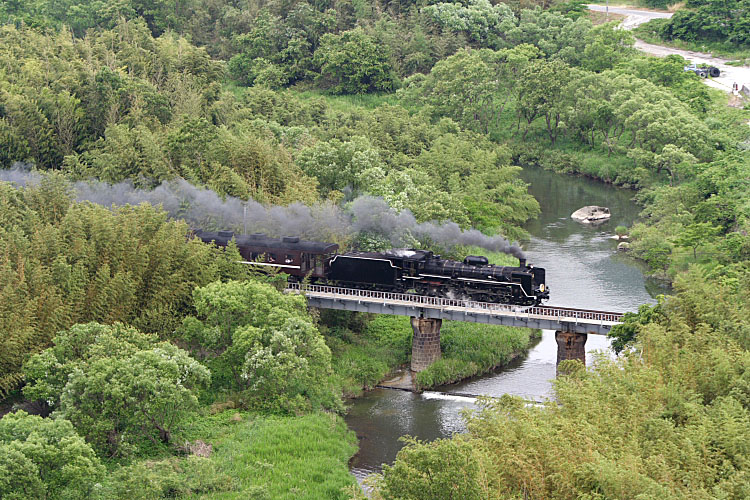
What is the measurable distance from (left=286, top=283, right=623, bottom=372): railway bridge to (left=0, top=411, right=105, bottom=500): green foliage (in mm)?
20300

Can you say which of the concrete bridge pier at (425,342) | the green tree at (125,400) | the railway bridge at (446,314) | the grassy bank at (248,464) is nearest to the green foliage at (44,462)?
the grassy bank at (248,464)

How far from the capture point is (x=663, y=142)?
92.3 metres

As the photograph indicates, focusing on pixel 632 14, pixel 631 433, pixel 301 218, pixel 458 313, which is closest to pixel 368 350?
pixel 458 313

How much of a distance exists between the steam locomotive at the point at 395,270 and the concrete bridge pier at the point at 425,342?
6.05 ft

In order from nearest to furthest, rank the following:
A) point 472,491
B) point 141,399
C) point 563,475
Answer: point 472,491 < point 563,475 < point 141,399

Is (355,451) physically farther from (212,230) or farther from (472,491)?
(212,230)

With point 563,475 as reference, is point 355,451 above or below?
below

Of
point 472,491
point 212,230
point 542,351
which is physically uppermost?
point 472,491

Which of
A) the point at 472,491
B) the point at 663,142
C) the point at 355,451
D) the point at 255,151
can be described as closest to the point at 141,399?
the point at 355,451

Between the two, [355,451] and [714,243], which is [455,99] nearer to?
[714,243]

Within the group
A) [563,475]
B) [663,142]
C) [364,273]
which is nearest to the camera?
[563,475]

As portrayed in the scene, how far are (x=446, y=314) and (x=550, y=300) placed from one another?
1218 centimetres

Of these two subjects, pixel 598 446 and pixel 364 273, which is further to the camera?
pixel 364 273

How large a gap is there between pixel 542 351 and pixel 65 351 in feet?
90.9
